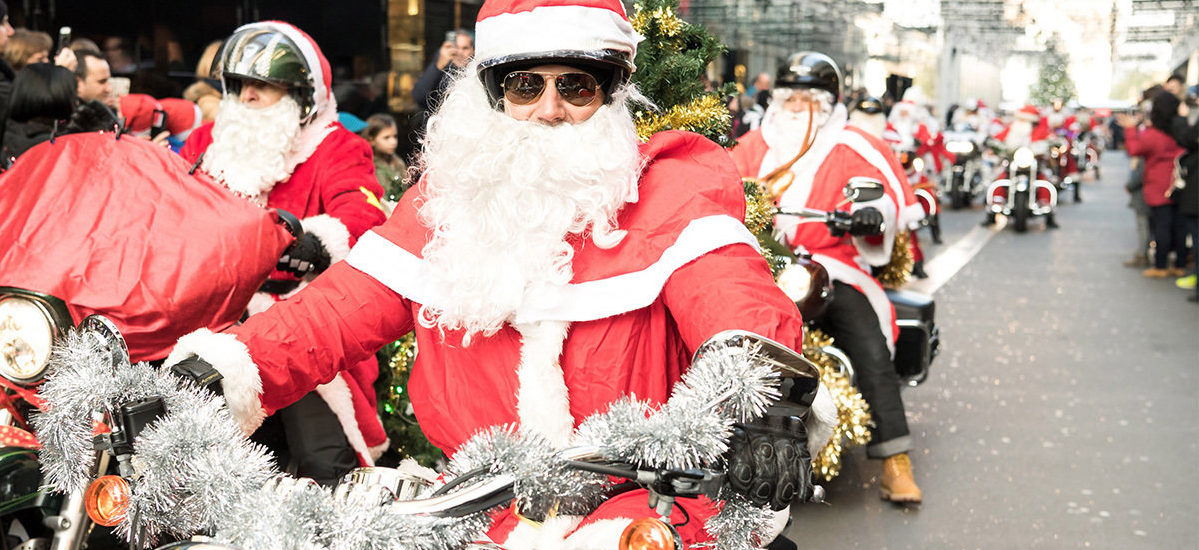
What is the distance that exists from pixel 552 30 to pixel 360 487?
100 centimetres

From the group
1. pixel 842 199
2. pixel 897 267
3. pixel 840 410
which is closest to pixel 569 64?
pixel 840 410

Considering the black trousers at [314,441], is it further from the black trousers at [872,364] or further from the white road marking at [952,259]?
the white road marking at [952,259]

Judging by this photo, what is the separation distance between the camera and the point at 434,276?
261 centimetres

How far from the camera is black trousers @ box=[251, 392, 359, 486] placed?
13.8ft

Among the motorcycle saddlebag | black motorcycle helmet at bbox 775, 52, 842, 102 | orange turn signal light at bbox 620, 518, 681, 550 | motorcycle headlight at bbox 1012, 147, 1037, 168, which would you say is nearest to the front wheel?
motorcycle headlight at bbox 1012, 147, 1037, 168

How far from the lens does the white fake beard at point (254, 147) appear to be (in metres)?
4.50

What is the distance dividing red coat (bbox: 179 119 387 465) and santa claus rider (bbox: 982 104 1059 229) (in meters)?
17.1

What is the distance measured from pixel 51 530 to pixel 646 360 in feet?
5.92

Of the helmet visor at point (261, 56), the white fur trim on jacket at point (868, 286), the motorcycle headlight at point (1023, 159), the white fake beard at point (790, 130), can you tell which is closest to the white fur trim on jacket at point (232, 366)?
the helmet visor at point (261, 56)

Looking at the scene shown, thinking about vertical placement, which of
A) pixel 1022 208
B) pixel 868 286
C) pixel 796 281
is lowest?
pixel 1022 208

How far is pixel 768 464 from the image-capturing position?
6.44ft

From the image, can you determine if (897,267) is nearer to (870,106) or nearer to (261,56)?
(261,56)

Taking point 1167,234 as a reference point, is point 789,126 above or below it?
above

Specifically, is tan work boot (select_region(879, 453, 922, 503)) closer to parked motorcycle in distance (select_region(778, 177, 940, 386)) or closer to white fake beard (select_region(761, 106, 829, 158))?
parked motorcycle in distance (select_region(778, 177, 940, 386))
